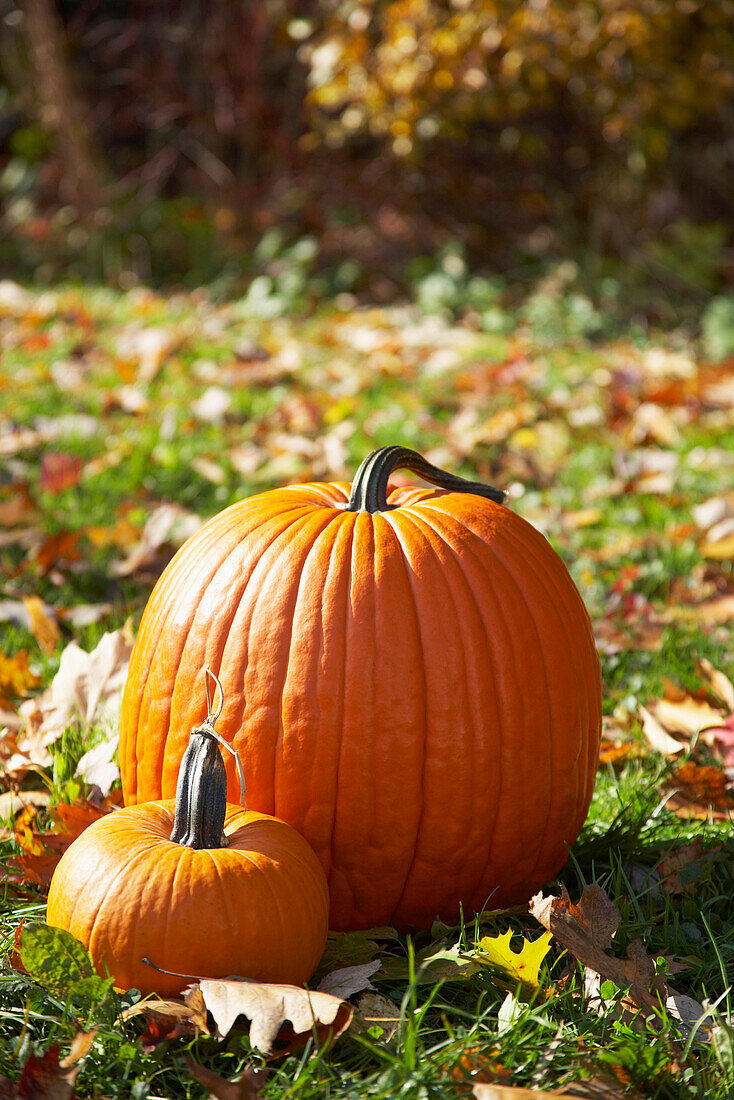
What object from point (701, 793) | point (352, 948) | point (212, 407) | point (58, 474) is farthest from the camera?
point (212, 407)

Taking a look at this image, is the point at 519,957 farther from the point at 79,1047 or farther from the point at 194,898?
the point at 79,1047

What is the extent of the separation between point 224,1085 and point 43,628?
5.36 feet

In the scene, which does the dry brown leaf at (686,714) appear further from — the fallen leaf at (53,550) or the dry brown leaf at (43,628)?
the fallen leaf at (53,550)

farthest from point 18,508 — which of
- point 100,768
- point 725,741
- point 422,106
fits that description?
point 422,106

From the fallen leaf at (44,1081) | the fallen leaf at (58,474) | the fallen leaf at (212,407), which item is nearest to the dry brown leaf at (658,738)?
the fallen leaf at (44,1081)

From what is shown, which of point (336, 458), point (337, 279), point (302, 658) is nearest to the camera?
point (302, 658)

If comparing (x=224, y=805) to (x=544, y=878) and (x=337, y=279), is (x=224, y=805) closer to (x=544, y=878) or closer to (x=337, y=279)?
(x=544, y=878)

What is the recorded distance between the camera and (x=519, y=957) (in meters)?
1.58

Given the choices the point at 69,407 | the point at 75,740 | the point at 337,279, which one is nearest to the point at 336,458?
the point at 69,407

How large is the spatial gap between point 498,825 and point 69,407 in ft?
11.8

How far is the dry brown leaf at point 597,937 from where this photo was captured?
1.61 meters

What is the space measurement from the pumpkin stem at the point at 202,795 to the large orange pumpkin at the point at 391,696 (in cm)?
17

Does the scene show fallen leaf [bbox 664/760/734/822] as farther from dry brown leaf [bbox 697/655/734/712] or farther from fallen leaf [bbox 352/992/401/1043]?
fallen leaf [bbox 352/992/401/1043]

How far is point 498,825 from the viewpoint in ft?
5.97
